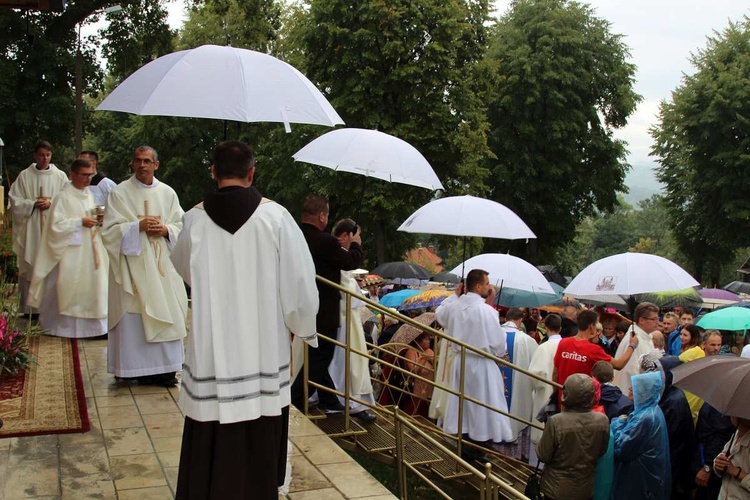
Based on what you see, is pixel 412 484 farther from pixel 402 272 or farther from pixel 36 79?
pixel 36 79

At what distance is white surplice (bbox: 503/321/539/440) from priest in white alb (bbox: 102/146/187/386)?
13.2ft

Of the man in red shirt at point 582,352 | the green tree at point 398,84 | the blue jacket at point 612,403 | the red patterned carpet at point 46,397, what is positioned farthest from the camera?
the green tree at point 398,84

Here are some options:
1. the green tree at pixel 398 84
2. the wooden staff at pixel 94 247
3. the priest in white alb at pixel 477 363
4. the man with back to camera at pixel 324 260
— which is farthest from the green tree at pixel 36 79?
the man with back to camera at pixel 324 260

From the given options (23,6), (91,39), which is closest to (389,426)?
(23,6)

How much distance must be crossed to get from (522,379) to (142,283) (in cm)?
463

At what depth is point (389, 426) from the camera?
25.2 ft

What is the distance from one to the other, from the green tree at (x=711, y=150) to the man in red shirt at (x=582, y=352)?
26.1 meters

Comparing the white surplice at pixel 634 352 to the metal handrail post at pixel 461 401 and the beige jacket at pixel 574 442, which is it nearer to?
the metal handrail post at pixel 461 401

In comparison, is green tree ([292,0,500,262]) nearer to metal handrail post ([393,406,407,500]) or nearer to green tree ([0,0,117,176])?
green tree ([0,0,117,176])

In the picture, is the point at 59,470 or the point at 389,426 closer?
the point at 59,470

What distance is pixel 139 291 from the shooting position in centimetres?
703

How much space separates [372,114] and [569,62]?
1011 cm

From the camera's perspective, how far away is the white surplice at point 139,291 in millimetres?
7047

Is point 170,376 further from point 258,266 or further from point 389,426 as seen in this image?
point 258,266
